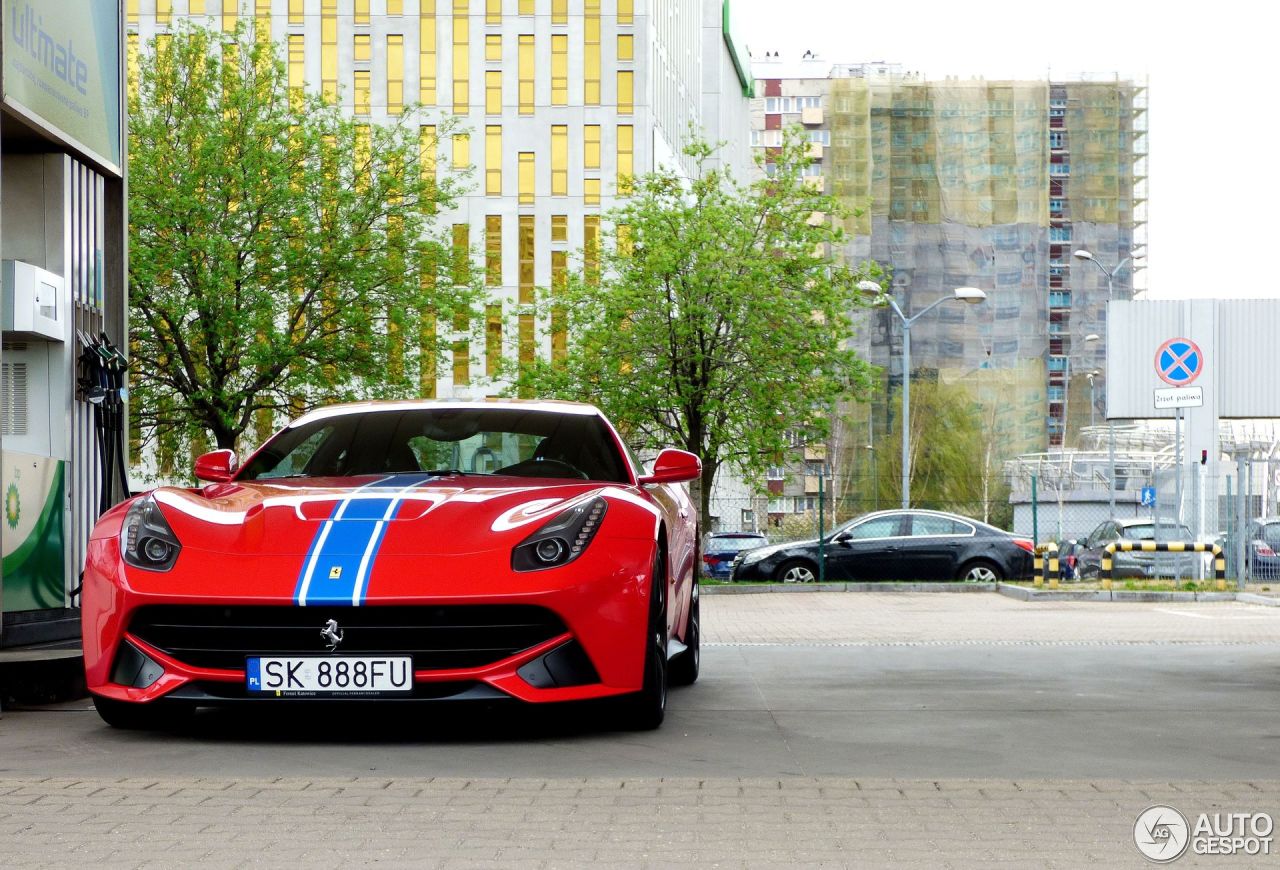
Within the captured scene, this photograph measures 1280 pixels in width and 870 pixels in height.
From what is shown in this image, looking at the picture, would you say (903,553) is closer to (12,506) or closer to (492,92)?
(12,506)

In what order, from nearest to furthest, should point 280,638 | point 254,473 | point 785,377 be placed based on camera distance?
point 280,638, point 254,473, point 785,377

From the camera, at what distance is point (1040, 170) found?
82.2 m

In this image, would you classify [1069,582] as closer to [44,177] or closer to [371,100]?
[44,177]

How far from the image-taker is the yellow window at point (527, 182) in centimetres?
7412

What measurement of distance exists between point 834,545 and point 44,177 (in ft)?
66.2

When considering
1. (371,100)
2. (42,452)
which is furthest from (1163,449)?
(42,452)

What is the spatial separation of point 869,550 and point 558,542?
73.6 feet

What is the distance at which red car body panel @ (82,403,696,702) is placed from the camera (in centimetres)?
657

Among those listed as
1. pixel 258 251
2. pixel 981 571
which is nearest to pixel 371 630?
pixel 981 571

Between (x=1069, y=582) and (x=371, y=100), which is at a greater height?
(x=371, y=100)

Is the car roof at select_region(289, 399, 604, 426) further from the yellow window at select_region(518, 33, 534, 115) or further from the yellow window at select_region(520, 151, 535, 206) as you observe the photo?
the yellow window at select_region(518, 33, 534, 115)

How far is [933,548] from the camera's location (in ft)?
92.4

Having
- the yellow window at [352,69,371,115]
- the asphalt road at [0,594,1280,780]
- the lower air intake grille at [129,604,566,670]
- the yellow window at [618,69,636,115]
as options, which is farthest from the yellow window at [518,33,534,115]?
the lower air intake grille at [129,604,566,670]

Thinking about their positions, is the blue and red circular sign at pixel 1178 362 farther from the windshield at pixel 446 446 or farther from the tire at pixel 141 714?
the tire at pixel 141 714
